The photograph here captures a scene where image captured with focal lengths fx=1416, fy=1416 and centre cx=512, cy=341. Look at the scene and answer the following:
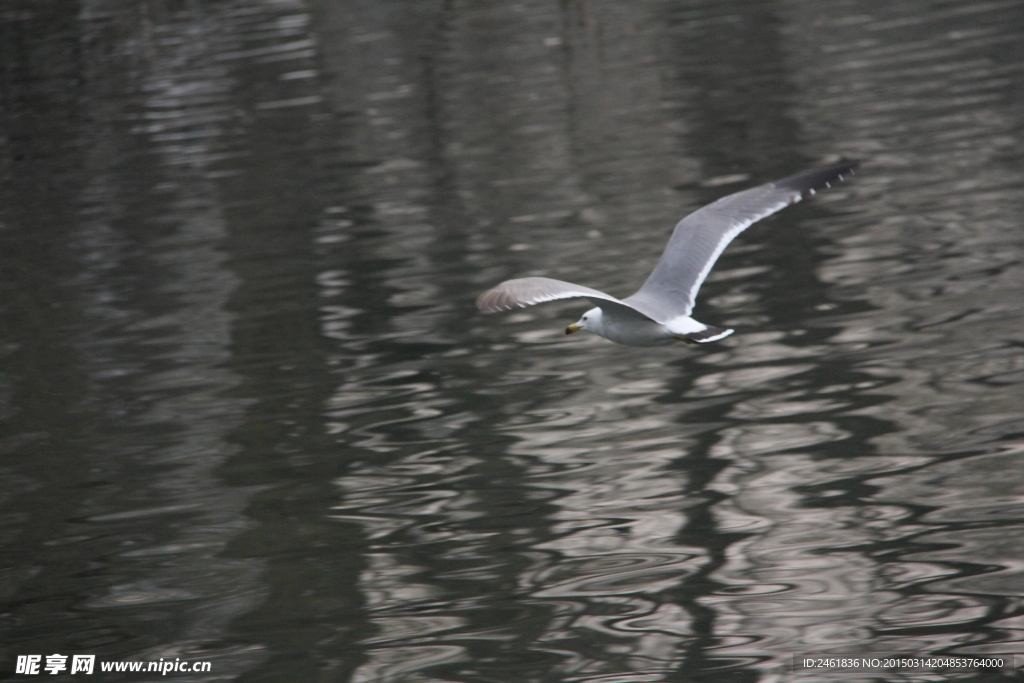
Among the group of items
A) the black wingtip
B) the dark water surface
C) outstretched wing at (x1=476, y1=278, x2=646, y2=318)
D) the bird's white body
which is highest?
the black wingtip

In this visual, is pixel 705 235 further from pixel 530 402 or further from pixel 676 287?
pixel 530 402

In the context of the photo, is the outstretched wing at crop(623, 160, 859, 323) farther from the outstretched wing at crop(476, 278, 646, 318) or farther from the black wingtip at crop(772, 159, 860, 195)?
the outstretched wing at crop(476, 278, 646, 318)

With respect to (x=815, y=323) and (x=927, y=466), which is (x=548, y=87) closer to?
(x=815, y=323)

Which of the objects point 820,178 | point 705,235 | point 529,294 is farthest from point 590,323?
point 820,178

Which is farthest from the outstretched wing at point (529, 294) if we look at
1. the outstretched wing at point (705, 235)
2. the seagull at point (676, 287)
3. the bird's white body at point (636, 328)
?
the outstretched wing at point (705, 235)

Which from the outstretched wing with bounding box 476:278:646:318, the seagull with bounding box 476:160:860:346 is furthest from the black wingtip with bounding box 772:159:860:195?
the outstretched wing with bounding box 476:278:646:318

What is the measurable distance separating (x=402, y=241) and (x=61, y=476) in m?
5.47

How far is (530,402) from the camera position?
30.0 feet

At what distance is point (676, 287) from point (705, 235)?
49 cm

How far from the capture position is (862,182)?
534 inches

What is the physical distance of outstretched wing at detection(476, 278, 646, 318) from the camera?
622 centimetres

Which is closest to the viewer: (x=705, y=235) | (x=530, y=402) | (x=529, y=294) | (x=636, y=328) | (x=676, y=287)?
(x=529, y=294)

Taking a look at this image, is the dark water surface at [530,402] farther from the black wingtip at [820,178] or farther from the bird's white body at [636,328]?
the black wingtip at [820,178]

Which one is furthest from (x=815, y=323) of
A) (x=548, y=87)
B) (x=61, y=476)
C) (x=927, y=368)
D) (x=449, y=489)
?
(x=548, y=87)
